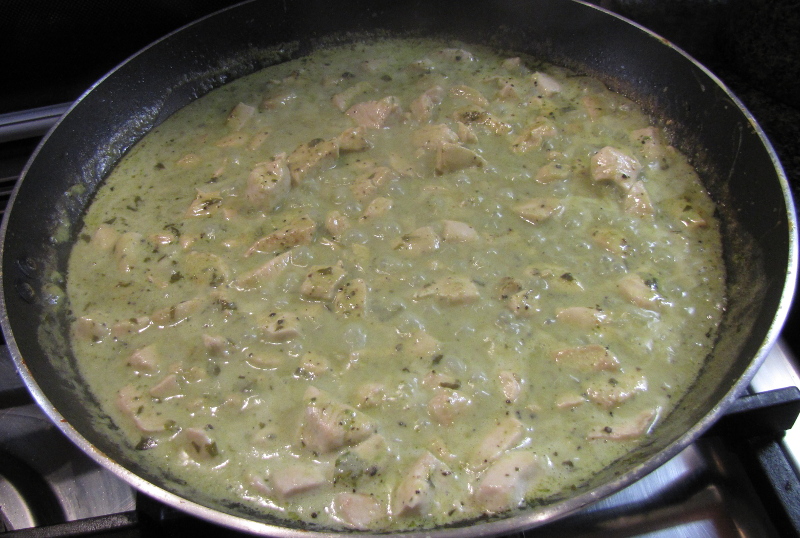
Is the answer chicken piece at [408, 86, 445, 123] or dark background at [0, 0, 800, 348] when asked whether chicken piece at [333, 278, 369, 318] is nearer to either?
chicken piece at [408, 86, 445, 123]

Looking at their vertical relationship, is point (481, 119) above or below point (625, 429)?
above

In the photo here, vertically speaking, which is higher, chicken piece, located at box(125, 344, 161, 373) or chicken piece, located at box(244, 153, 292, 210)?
chicken piece, located at box(244, 153, 292, 210)

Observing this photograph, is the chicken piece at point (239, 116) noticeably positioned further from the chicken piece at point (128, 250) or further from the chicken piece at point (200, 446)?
the chicken piece at point (200, 446)

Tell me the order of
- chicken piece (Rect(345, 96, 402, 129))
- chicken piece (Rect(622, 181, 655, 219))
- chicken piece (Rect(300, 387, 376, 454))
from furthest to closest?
1. chicken piece (Rect(345, 96, 402, 129))
2. chicken piece (Rect(622, 181, 655, 219))
3. chicken piece (Rect(300, 387, 376, 454))

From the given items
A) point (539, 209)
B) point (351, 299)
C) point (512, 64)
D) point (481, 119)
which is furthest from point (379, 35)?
point (351, 299)

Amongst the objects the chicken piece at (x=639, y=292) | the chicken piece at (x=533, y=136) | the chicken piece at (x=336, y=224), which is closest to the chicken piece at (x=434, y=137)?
the chicken piece at (x=533, y=136)

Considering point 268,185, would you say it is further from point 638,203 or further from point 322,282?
point 638,203

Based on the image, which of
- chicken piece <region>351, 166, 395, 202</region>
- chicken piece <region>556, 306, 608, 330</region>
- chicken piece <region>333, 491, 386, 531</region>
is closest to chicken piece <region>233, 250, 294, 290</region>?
chicken piece <region>351, 166, 395, 202</region>
